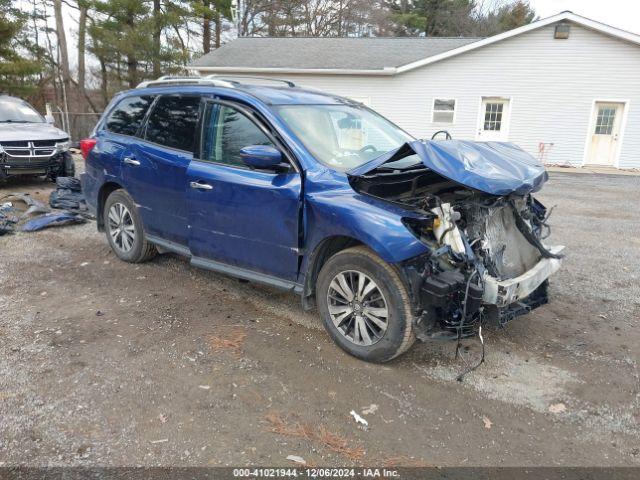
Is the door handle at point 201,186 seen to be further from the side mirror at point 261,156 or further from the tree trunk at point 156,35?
Answer: the tree trunk at point 156,35

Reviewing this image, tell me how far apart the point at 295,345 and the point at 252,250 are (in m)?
0.84

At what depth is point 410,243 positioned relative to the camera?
3.14 meters

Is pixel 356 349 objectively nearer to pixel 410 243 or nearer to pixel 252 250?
pixel 410 243

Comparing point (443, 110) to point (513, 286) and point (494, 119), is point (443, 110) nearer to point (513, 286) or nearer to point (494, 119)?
point (494, 119)

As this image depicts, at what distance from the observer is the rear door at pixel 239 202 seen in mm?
3793

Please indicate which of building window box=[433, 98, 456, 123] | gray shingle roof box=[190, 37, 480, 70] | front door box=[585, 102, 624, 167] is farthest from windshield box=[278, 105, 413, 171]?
front door box=[585, 102, 624, 167]

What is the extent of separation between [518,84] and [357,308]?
52.3ft

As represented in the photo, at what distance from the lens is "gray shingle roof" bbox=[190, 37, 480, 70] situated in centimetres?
1850

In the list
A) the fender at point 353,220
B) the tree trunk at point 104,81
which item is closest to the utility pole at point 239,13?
the tree trunk at point 104,81

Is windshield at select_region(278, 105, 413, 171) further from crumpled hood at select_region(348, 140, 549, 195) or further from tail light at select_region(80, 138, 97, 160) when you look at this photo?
tail light at select_region(80, 138, 97, 160)

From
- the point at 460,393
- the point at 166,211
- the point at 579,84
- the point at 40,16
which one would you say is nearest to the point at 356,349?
the point at 460,393

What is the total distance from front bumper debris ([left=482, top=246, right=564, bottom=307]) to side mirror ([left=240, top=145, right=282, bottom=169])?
5.59ft

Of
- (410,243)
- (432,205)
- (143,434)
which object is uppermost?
(432,205)

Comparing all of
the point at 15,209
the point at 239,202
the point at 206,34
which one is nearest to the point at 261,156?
the point at 239,202
